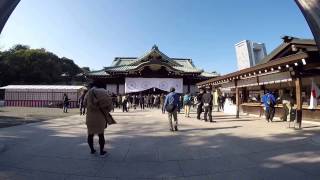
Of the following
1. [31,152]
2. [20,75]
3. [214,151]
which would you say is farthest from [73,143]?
[20,75]

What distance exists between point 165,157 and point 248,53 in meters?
21.8

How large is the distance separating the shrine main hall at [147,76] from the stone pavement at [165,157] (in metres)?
27.2

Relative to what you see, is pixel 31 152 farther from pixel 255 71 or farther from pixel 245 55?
pixel 245 55

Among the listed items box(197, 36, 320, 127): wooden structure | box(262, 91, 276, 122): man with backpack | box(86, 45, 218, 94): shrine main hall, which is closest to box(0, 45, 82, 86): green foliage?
box(86, 45, 218, 94): shrine main hall

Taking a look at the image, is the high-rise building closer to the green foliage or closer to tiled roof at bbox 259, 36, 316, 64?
tiled roof at bbox 259, 36, 316, 64

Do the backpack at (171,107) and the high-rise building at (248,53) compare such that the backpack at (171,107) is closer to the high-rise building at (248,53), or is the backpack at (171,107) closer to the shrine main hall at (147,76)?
the high-rise building at (248,53)

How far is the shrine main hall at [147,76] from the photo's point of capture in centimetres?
3759

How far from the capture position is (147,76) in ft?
126

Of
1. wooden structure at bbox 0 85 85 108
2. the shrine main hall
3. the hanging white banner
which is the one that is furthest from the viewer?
the hanging white banner

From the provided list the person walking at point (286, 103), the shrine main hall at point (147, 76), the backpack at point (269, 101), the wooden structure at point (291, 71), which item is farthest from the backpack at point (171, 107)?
the shrine main hall at point (147, 76)

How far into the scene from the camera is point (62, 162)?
677 centimetres

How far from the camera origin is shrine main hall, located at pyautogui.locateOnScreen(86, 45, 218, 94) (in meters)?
37.6

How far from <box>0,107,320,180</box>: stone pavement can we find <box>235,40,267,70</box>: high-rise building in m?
17.6

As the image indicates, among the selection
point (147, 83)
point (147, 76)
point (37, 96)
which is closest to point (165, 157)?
point (147, 83)
